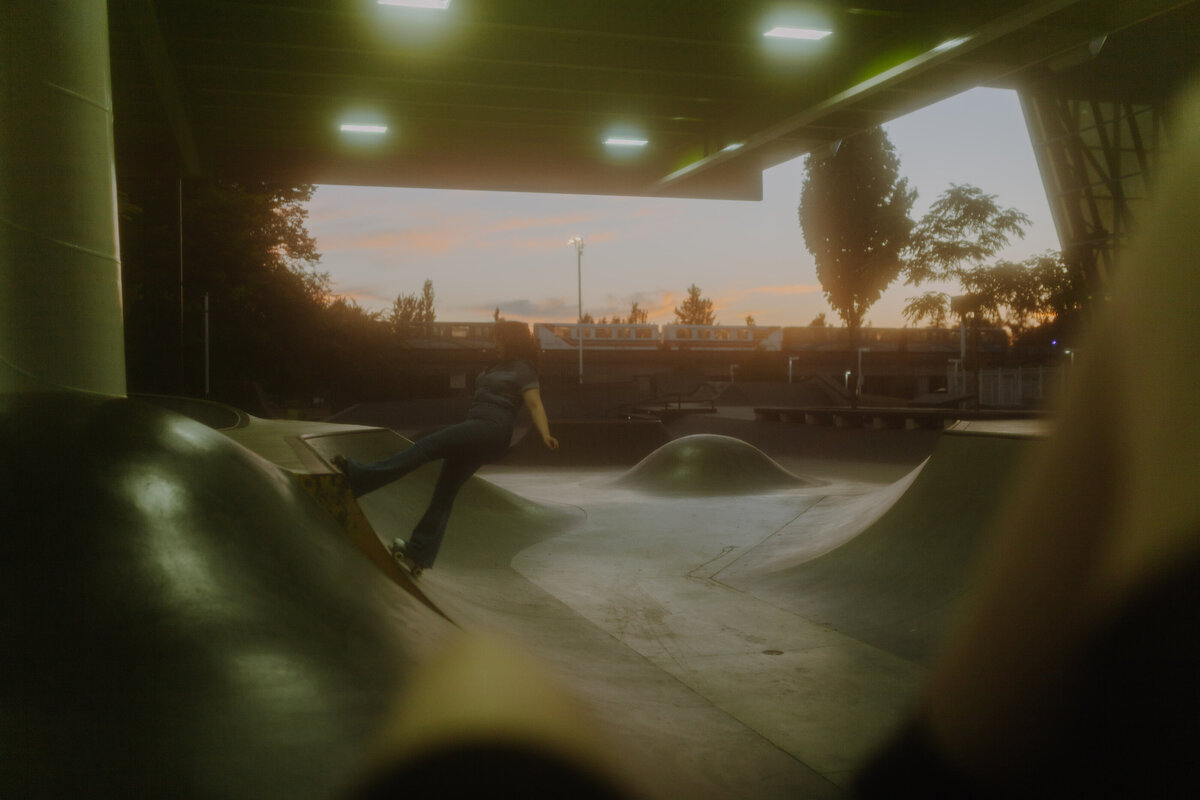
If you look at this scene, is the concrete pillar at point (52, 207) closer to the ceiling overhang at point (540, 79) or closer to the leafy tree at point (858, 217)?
the ceiling overhang at point (540, 79)

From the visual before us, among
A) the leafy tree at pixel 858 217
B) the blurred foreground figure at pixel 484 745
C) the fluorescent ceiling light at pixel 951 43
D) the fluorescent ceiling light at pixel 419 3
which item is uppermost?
the leafy tree at pixel 858 217

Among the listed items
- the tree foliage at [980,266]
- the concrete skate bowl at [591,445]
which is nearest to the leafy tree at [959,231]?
the tree foliage at [980,266]

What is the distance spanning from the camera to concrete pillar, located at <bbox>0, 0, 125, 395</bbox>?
3.95 m

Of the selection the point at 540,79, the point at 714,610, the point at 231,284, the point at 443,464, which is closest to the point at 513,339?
the point at 443,464

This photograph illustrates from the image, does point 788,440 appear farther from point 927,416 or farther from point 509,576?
point 509,576

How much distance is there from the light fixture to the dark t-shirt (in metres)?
8.06

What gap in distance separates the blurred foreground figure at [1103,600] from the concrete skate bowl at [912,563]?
0.52 m

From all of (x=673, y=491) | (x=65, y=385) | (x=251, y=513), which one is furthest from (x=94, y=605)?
(x=673, y=491)

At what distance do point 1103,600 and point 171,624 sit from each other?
3.37 meters

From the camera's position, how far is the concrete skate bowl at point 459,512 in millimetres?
7648

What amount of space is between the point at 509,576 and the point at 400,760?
16.2ft

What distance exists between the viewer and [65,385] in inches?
159

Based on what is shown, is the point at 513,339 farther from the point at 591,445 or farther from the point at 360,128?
the point at 591,445

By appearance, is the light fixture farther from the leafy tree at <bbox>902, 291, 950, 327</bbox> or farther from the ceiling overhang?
the leafy tree at <bbox>902, 291, 950, 327</bbox>
